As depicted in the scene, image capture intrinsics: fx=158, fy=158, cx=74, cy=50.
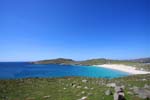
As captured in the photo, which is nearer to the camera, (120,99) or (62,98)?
(120,99)

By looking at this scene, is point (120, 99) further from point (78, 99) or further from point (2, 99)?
point (2, 99)

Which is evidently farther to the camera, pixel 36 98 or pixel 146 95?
pixel 36 98

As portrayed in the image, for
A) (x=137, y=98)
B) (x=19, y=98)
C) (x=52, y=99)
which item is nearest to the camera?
(x=137, y=98)

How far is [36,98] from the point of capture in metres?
18.2

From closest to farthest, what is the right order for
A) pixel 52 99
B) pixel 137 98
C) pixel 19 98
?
1. pixel 137 98
2. pixel 52 99
3. pixel 19 98

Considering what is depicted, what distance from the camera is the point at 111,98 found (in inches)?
642

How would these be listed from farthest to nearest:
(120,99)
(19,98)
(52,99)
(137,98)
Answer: (19,98)
(52,99)
(137,98)
(120,99)

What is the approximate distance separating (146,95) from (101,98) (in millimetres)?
4599

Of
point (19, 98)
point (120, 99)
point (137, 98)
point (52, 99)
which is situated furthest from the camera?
point (19, 98)

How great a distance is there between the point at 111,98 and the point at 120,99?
4.21ft

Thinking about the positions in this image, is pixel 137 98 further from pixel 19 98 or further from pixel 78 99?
pixel 19 98

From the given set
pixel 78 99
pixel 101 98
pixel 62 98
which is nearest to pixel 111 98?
pixel 101 98

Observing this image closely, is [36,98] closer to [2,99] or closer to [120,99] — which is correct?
[2,99]

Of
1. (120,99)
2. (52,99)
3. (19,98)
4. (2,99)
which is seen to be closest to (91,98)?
(120,99)
